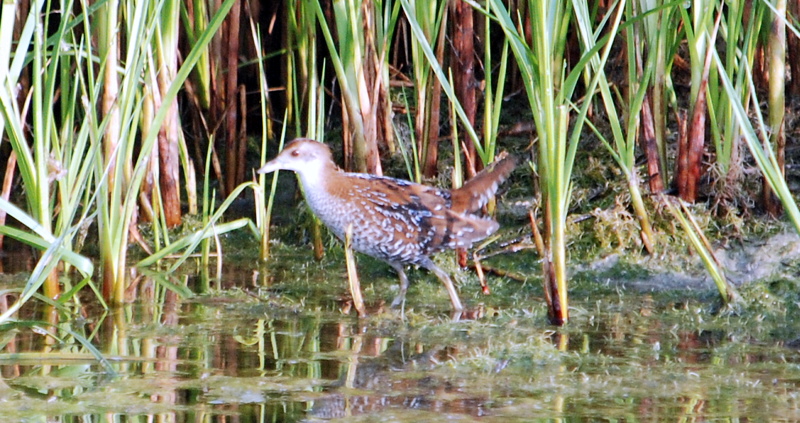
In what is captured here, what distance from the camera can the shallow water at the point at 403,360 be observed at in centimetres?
309

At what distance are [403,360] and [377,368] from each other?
0.51ft

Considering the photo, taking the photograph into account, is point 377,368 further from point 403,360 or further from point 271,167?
point 271,167

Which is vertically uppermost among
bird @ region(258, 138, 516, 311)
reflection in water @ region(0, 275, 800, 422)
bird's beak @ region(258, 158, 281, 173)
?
bird's beak @ region(258, 158, 281, 173)

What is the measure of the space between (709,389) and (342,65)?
8.09 feet

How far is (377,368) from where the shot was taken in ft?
11.9

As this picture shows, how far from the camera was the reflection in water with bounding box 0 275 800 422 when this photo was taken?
308 centimetres

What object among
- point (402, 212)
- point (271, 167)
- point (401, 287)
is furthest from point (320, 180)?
point (401, 287)

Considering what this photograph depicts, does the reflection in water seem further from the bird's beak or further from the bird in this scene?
the bird's beak

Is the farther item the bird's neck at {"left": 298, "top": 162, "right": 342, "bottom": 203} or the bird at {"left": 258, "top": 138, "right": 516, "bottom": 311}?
the bird's neck at {"left": 298, "top": 162, "right": 342, "bottom": 203}

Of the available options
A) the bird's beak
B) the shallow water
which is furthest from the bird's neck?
the shallow water

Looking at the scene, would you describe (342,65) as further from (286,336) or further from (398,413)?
(398,413)

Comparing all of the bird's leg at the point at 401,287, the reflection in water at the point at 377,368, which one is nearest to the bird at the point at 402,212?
the bird's leg at the point at 401,287

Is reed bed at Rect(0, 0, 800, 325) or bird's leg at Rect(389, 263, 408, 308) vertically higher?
reed bed at Rect(0, 0, 800, 325)

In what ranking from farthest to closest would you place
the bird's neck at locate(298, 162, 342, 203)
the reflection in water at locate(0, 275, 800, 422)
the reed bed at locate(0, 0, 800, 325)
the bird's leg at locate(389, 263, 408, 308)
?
the bird's neck at locate(298, 162, 342, 203), the bird's leg at locate(389, 263, 408, 308), the reed bed at locate(0, 0, 800, 325), the reflection in water at locate(0, 275, 800, 422)
